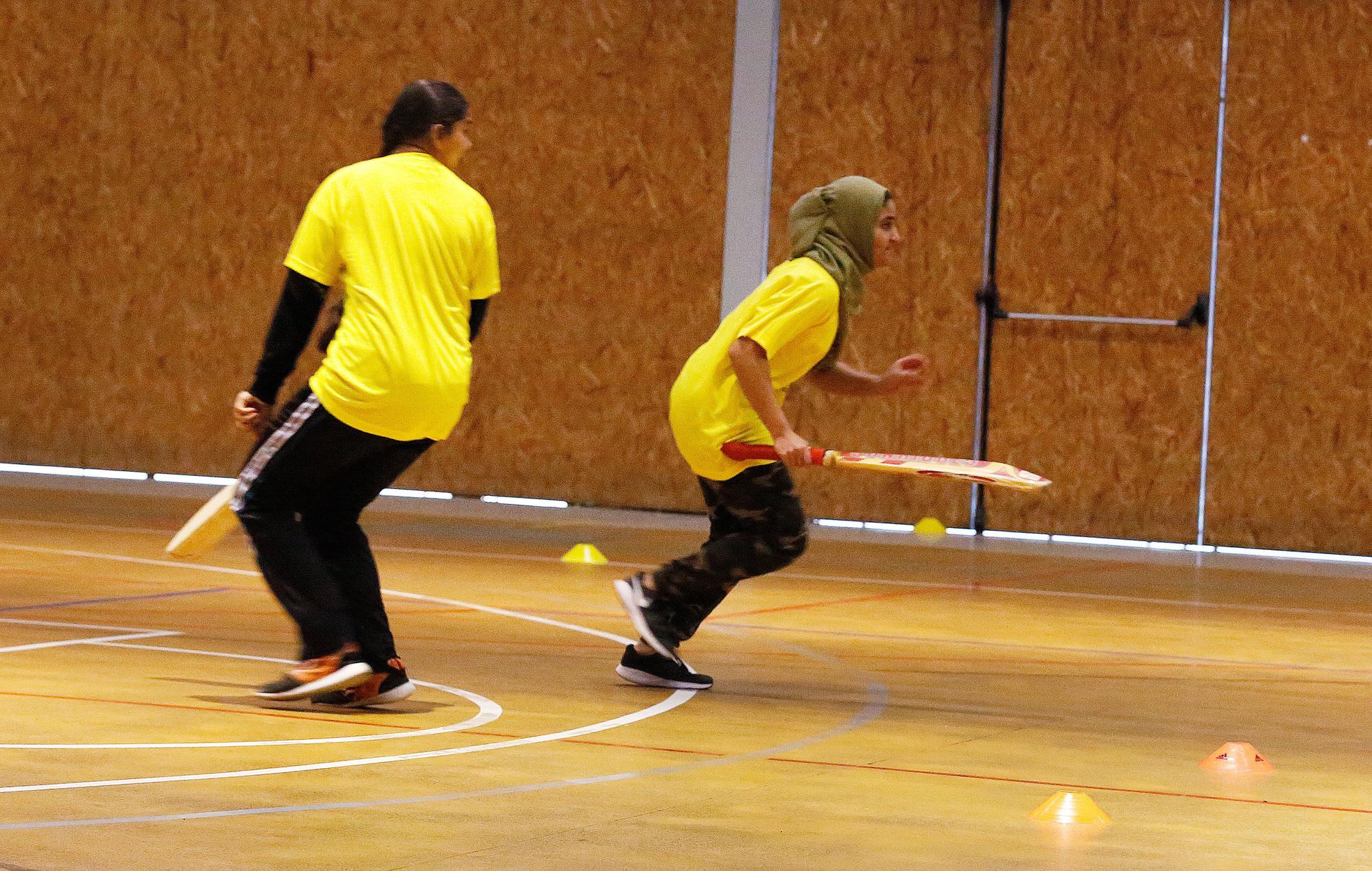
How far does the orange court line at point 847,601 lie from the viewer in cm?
846

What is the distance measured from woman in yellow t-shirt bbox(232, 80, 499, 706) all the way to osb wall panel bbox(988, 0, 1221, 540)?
7840 millimetres

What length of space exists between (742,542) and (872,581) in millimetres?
3758

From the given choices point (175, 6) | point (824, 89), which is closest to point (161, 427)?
point (175, 6)

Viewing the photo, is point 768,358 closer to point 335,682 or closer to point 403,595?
point 335,682

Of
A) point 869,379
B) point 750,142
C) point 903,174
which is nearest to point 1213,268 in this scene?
point 903,174

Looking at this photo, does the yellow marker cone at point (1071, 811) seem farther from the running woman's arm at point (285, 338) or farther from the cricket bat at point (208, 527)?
the cricket bat at point (208, 527)

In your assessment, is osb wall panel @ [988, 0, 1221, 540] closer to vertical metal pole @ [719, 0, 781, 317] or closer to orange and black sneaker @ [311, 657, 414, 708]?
vertical metal pole @ [719, 0, 781, 317]

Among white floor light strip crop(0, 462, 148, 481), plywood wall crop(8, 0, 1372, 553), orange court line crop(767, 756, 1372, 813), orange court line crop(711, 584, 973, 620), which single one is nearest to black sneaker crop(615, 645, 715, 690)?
orange court line crop(767, 756, 1372, 813)

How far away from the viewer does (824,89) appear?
526 inches

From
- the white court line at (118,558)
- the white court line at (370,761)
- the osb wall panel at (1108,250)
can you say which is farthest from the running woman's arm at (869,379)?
the osb wall panel at (1108,250)

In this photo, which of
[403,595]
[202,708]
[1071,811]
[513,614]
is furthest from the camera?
[403,595]

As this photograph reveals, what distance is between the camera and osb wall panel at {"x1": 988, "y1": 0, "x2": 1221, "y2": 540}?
42.1ft

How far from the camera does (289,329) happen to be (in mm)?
5535

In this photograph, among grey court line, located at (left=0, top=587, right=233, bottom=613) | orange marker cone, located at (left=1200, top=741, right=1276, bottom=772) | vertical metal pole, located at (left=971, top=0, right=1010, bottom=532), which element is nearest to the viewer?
orange marker cone, located at (left=1200, top=741, right=1276, bottom=772)
